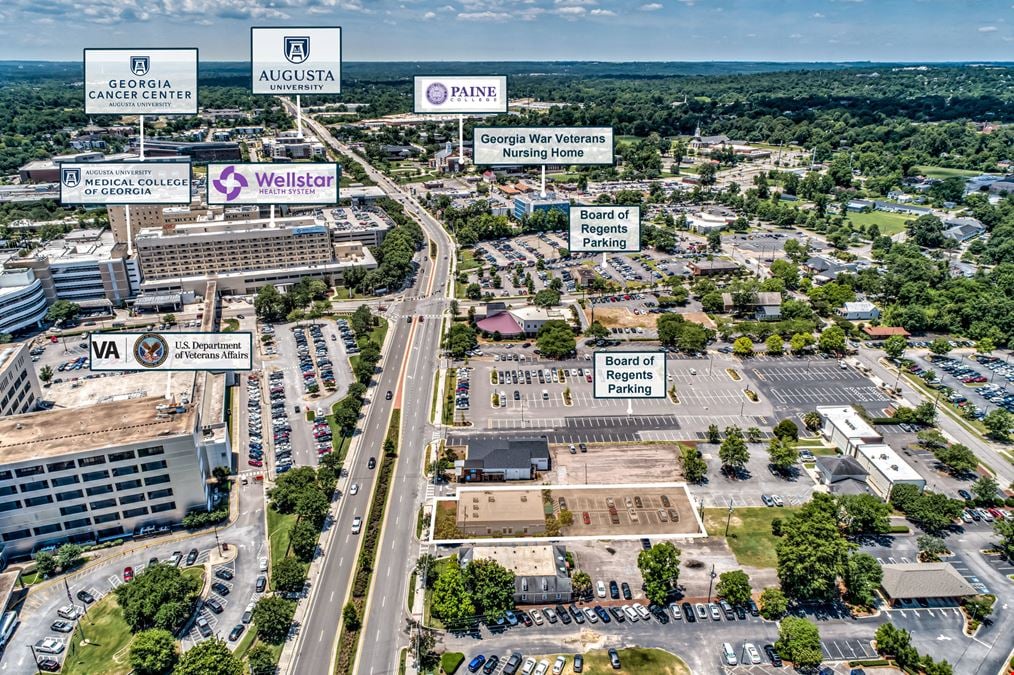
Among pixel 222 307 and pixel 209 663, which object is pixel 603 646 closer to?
pixel 209 663

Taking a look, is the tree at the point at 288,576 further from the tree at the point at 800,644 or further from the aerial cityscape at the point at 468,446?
the tree at the point at 800,644

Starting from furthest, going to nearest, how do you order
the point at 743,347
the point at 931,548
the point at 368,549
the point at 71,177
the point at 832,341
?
the point at 832,341 < the point at 743,347 < the point at 368,549 < the point at 931,548 < the point at 71,177

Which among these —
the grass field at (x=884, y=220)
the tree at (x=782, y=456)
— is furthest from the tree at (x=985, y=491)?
the grass field at (x=884, y=220)

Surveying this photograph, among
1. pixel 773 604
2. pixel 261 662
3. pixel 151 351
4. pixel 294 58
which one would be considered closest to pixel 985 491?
pixel 773 604

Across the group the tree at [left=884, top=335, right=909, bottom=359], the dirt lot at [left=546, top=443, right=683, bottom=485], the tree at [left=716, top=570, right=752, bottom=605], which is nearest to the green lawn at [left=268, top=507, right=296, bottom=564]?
the dirt lot at [left=546, top=443, right=683, bottom=485]

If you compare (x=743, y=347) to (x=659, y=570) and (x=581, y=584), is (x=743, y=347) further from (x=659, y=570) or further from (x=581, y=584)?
(x=581, y=584)

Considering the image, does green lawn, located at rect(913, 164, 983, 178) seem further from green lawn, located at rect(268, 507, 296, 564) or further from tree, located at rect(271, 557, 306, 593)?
tree, located at rect(271, 557, 306, 593)

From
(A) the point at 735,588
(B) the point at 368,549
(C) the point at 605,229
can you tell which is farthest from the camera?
(B) the point at 368,549
